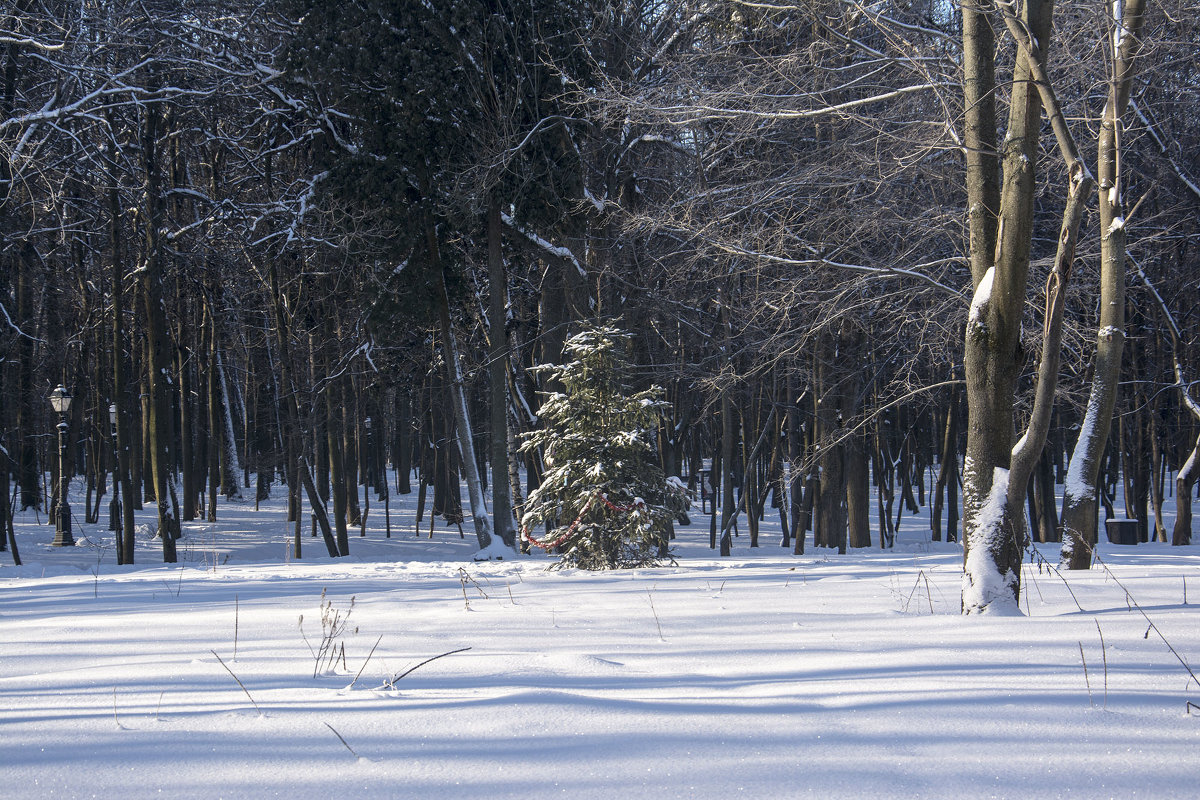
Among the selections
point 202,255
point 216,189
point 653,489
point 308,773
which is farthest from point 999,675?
point 216,189

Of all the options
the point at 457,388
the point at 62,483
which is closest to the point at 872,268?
the point at 457,388

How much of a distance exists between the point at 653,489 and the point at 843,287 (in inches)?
141

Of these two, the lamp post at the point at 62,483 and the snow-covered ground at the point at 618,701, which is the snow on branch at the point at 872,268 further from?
the lamp post at the point at 62,483

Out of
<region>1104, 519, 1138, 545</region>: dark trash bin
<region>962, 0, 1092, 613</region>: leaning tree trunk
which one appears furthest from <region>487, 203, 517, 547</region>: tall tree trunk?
<region>1104, 519, 1138, 545</region>: dark trash bin

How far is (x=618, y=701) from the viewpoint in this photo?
3.36m

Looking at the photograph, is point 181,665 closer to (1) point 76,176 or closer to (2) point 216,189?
(1) point 76,176

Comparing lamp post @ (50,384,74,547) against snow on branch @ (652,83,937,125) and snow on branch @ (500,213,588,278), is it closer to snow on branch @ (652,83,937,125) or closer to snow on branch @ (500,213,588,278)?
snow on branch @ (500,213,588,278)

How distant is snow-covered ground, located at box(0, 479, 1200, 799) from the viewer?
8.48 ft

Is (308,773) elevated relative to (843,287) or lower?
lower

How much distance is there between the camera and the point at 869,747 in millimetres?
2824

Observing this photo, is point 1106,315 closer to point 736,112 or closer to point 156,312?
point 736,112

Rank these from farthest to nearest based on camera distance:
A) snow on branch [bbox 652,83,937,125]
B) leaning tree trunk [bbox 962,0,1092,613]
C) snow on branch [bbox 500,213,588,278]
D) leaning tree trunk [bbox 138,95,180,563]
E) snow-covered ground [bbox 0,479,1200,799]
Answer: leaning tree trunk [bbox 138,95,180,563] → snow on branch [bbox 500,213,588,278] → snow on branch [bbox 652,83,937,125] → leaning tree trunk [bbox 962,0,1092,613] → snow-covered ground [bbox 0,479,1200,799]

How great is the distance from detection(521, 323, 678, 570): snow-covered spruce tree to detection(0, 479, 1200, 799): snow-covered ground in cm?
440

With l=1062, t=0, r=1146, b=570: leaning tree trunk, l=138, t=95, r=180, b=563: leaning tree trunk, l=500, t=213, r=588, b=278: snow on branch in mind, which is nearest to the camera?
l=1062, t=0, r=1146, b=570: leaning tree trunk
